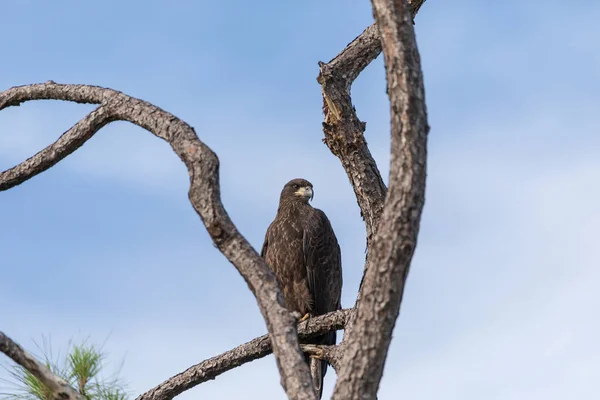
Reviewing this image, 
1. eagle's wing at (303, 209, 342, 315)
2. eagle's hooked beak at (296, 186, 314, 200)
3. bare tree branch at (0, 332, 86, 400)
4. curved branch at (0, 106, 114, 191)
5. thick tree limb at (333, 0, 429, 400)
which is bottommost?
bare tree branch at (0, 332, 86, 400)

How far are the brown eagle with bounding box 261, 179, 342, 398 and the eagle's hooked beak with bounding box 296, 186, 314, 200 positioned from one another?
1.21ft

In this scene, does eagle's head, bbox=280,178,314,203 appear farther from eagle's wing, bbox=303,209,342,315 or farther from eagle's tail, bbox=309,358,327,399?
eagle's tail, bbox=309,358,327,399

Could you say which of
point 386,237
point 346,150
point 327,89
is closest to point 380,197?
point 346,150

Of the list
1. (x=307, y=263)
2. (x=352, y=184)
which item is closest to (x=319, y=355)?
(x=352, y=184)

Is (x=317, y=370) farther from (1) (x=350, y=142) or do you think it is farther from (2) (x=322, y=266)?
(1) (x=350, y=142)

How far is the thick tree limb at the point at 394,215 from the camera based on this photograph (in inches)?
151

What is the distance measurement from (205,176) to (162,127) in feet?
1.75

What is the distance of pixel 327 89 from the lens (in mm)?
6094

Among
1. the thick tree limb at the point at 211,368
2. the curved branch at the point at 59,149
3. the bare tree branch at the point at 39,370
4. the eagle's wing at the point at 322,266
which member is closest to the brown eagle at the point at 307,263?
the eagle's wing at the point at 322,266

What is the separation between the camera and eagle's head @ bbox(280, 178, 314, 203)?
8352 millimetres

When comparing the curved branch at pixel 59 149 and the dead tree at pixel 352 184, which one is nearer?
the dead tree at pixel 352 184

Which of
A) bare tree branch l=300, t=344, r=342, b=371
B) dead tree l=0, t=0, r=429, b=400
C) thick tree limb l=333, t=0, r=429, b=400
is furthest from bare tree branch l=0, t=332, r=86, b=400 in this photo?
bare tree branch l=300, t=344, r=342, b=371

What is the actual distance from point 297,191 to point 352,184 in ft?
7.78

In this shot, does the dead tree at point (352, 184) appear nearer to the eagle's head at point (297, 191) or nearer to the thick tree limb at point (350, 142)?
the thick tree limb at point (350, 142)
